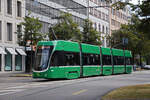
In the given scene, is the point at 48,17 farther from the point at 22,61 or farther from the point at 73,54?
the point at 73,54

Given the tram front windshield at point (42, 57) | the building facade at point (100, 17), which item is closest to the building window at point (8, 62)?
the tram front windshield at point (42, 57)

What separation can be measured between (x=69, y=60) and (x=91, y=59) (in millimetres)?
5621

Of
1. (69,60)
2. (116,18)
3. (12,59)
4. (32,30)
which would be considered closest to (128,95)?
(69,60)

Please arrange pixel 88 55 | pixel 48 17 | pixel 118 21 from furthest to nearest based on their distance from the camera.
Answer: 1. pixel 118 21
2. pixel 48 17
3. pixel 88 55

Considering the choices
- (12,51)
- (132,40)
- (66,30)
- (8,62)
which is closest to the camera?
(12,51)

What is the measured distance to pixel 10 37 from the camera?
51188mm

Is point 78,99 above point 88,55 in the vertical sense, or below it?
below

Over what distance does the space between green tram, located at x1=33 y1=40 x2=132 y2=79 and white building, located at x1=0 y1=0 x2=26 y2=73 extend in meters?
15.9

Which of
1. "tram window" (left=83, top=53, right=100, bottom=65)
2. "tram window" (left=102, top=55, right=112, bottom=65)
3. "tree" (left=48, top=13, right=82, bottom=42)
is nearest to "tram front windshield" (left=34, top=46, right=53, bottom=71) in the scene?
"tram window" (left=83, top=53, right=100, bottom=65)

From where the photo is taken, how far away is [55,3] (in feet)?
207

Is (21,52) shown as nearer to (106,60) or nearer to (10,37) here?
(10,37)

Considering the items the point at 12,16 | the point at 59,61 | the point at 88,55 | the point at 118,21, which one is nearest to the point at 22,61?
the point at 12,16

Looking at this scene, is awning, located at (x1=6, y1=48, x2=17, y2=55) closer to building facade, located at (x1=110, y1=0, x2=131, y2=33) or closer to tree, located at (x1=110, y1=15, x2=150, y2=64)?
tree, located at (x1=110, y1=15, x2=150, y2=64)

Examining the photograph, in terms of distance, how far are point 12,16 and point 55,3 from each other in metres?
13.5
